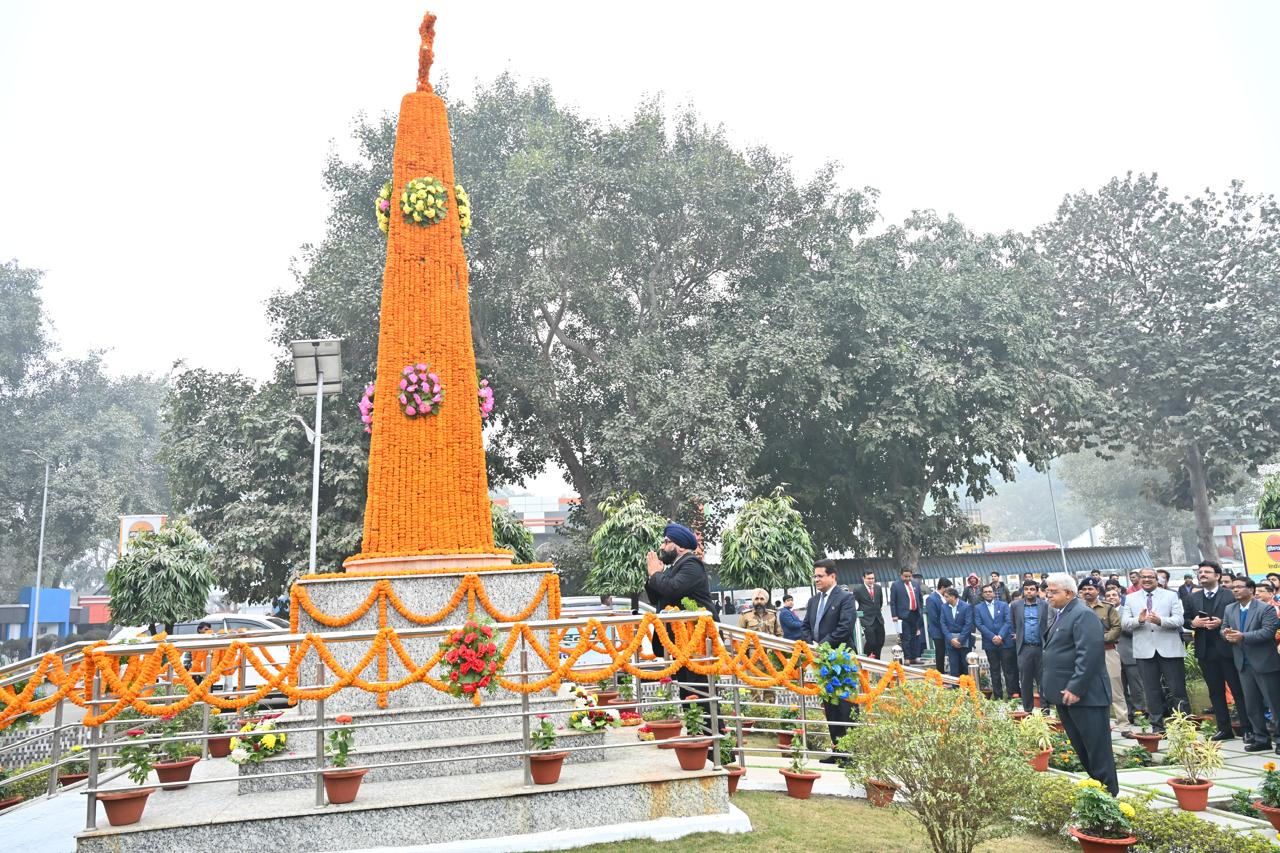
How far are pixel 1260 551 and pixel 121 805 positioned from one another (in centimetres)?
1526

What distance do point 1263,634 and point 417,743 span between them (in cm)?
779

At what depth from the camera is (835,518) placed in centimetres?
2506

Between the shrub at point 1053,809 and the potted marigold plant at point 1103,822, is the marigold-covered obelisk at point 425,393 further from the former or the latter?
the potted marigold plant at point 1103,822

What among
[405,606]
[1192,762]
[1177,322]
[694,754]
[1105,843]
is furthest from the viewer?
[1177,322]

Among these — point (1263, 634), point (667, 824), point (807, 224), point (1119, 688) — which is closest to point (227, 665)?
point (667, 824)

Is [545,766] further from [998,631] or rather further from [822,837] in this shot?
[998,631]

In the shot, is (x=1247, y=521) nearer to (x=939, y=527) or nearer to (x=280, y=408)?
(x=939, y=527)

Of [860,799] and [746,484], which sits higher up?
[746,484]

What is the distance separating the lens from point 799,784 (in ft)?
21.5

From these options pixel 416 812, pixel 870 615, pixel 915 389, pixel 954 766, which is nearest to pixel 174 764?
pixel 416 812

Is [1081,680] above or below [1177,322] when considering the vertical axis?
below

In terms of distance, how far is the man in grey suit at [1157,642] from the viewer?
9141 mm

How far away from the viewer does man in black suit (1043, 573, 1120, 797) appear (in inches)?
235

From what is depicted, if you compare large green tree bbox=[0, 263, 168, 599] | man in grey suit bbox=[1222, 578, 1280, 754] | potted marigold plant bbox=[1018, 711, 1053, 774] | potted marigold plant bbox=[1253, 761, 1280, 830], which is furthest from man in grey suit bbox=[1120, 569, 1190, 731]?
large green tree bbox=[0, 263, 168, 599]
